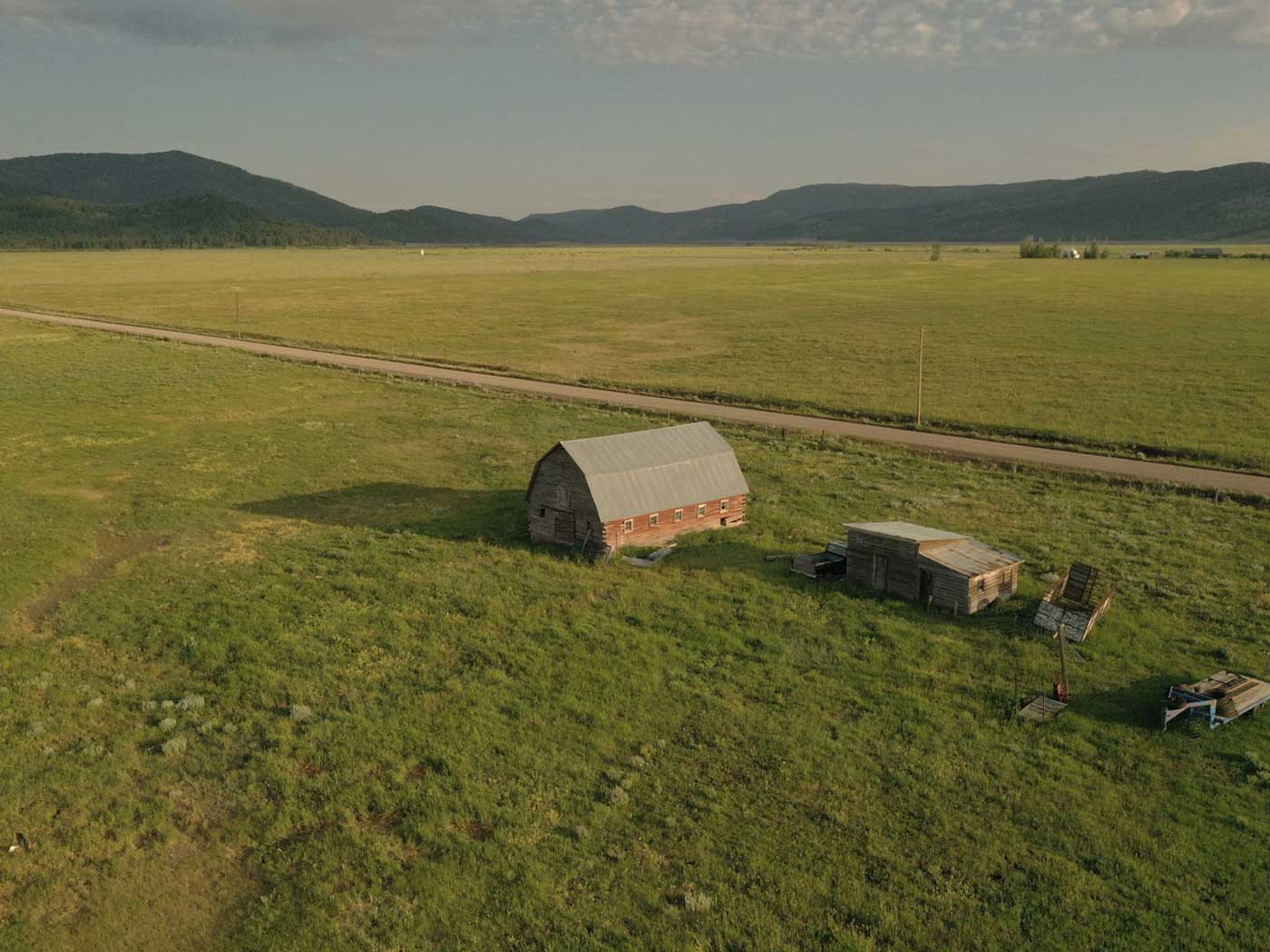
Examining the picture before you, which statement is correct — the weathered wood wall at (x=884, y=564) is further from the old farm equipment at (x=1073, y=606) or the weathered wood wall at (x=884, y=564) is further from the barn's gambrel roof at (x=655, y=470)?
the barn's gambrel roof at (x=655, y=470)

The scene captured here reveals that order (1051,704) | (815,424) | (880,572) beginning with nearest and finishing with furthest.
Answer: (1051,704) < (880,572) < (815,424)

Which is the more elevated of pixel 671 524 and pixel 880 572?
pixel 671 524

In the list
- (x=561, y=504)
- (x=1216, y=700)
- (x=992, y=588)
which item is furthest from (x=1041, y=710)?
(x=561, y=504)

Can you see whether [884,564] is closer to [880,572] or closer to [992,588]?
[880,572]

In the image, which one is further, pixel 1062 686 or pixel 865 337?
pixel 865 337

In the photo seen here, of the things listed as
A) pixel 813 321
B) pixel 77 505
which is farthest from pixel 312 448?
pixel 813 321

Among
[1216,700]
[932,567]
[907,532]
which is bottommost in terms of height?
[1216,700]

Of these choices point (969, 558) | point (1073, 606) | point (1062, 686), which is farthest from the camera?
point (969, 558)
